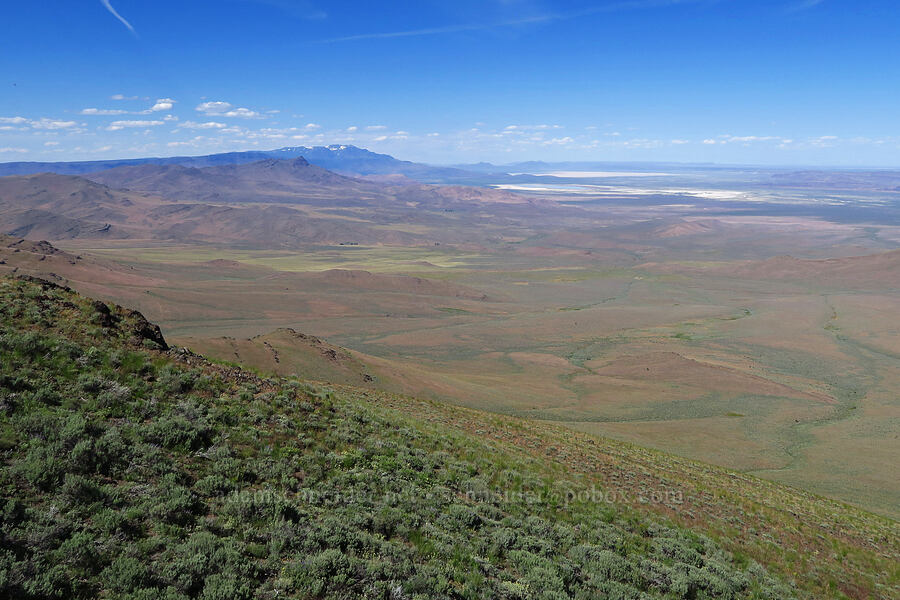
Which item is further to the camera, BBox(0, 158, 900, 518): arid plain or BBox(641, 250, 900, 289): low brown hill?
BBox(641, 250, 900, 289): low brown hill

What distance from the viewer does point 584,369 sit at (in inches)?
2077

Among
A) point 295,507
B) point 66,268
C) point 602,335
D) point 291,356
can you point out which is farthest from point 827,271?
point 66,268

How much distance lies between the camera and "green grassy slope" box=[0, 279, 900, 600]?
6.97 m

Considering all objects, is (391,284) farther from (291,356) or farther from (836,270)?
(836,270)

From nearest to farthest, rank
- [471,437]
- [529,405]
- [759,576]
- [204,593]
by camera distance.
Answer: [204,593]
[759,576]
[471,437]
[529,405]

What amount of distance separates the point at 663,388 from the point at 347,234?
535 ft

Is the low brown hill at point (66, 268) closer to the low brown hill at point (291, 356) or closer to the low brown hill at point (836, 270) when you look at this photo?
the low brown hill at point (291, 356)

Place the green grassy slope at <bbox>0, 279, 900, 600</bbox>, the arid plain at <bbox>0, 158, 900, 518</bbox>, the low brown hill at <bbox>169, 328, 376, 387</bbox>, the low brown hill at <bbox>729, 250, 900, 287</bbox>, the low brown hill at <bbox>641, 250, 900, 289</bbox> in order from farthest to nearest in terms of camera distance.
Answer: the low brown hill at <bbox>729, 250, 900, 287</bbox> < the low brown hill at <bbox>641, 250, 900, 289</bbox> < the arid plain at <bbox>0, 158, 900, 518</bbox> < the low brown hill at <bbox>169, 328, 376, 387</bbox> < the green grassy slope at <bbox>0, 279, 900, 600</bbox>

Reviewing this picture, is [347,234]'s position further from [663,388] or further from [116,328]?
[116,328]

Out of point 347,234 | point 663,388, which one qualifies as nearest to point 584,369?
point 663,388

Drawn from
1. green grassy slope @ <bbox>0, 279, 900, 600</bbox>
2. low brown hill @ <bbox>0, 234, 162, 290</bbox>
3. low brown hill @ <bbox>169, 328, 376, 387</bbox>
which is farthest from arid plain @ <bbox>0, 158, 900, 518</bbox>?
green grassy slope @ <bbox>0, 279, 900, 600</bbox>

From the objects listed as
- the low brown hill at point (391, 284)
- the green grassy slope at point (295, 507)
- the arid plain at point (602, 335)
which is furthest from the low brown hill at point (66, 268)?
the green grassy slope at point (295, 507)

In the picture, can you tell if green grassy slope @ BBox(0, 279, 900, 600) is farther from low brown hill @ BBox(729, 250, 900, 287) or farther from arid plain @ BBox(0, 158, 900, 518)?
low brown hill @ BBox(729, 250, 900, 287)

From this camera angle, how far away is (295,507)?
8.92 metres
